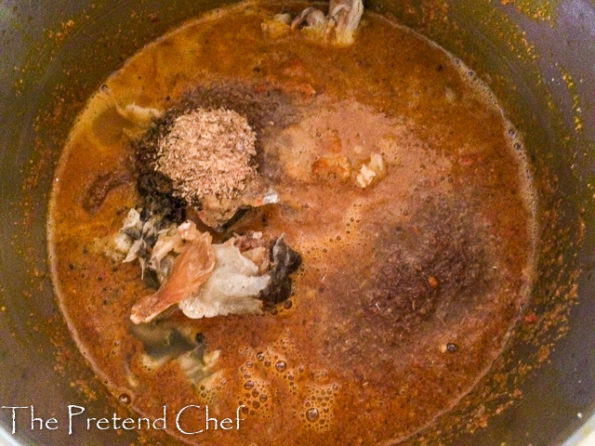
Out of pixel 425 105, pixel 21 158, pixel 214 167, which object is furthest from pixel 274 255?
pixel 21 158

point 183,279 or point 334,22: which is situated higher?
point 334,22

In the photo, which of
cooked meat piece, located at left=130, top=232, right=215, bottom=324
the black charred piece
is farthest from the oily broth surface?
cooked meat piece, located at left=130, top=232, right=215, bottom=324

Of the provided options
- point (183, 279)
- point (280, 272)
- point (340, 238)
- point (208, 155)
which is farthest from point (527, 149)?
point (183, 279)

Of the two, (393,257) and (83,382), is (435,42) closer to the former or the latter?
(393,257)

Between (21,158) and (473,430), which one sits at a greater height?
(473,430)

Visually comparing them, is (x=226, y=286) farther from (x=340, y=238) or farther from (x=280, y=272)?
(x=340, y=238)

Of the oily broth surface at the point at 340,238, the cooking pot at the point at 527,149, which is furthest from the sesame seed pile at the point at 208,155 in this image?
the cooking pot at the point at 527,149

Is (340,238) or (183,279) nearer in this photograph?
(183,279)

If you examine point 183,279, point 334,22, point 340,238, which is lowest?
point 183,279
